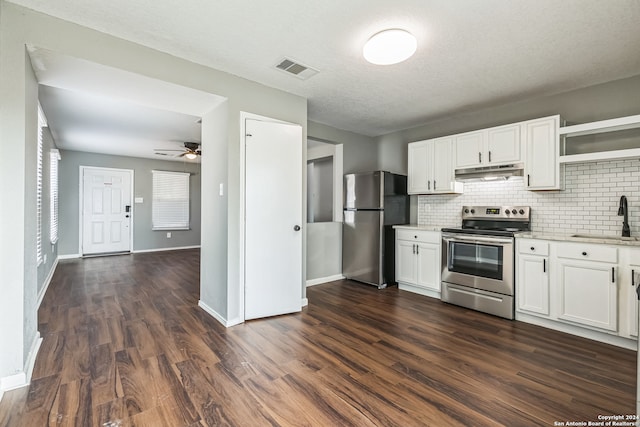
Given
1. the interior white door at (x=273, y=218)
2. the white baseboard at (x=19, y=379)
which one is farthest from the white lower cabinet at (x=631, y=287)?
the white baseboard at (x=19, y=379)

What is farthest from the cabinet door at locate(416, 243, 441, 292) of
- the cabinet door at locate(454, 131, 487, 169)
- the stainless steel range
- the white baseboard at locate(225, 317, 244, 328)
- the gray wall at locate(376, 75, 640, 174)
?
the white baseboard at locate(225, 317, 244, 328)

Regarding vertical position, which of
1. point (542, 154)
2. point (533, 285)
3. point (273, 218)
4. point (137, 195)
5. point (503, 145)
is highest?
point (503, 145)

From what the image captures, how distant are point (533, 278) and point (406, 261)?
1.50 meters

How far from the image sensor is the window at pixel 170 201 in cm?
759

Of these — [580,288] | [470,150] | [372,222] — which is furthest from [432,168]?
[580,288]

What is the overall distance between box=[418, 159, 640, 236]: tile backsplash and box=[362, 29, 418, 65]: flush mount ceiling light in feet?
7.51

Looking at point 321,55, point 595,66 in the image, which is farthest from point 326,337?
point 595,66

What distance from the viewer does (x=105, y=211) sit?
6895 millimetres

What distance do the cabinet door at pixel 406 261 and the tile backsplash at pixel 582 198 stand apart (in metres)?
1.10

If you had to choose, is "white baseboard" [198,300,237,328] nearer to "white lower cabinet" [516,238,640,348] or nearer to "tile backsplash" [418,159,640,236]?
"white lower cabinet" [516,238,640,348]

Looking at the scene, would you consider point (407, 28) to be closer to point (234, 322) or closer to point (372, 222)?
point (372, 222)

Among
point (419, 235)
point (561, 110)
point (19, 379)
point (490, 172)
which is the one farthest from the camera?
point (419, 235)

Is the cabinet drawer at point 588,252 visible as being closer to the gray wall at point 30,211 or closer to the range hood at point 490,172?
the range hood at point 490,172

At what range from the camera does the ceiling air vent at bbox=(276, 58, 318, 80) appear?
2.59m
